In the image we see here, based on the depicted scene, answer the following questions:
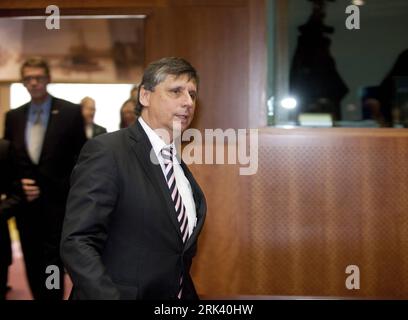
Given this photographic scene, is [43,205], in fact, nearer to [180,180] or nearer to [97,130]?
[97,130]

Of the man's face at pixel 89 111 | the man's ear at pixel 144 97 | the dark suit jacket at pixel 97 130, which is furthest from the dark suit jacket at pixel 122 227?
the man's face at pixel 89 111

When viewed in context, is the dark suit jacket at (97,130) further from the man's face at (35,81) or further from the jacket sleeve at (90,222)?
the jacket sleeve at (90,222)

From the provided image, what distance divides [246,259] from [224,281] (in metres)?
0.19

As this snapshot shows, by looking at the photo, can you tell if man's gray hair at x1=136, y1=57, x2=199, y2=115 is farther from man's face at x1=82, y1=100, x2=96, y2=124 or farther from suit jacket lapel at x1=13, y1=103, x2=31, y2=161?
man's face at x1=82, y1=100, x2=96, y2=124

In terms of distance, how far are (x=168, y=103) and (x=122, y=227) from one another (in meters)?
0.42

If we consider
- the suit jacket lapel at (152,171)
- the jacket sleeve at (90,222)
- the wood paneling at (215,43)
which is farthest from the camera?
the wood paneling at (215,43)

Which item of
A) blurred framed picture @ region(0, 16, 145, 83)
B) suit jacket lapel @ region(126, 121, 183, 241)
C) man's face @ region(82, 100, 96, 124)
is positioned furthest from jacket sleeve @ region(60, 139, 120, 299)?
blurred framed picture @ region(0, 16, 145, 83)

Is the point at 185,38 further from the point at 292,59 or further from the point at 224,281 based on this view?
the point at 224,281

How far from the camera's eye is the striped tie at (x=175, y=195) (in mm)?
1567

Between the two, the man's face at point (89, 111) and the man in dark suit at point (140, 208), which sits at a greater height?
the man's face at point (89, 111)

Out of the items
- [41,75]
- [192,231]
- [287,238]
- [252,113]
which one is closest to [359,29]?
[252,113]

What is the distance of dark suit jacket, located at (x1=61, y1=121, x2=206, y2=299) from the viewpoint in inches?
54.2

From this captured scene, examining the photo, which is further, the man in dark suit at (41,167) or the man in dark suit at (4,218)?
the man in dark suit at (41,167)

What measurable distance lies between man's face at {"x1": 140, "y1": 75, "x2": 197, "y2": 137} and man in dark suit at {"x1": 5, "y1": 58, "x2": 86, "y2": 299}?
1.64 m
